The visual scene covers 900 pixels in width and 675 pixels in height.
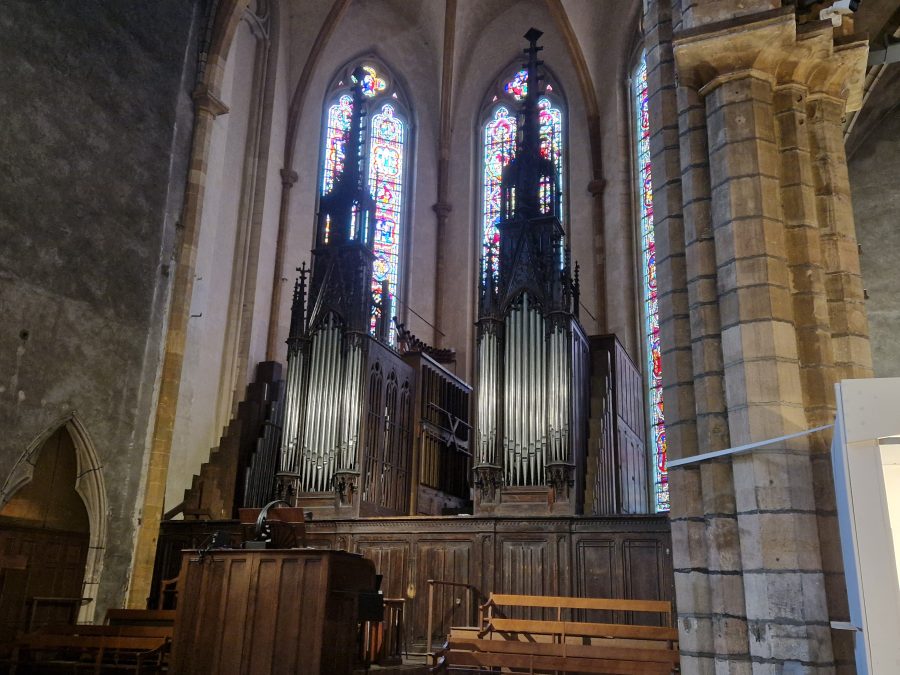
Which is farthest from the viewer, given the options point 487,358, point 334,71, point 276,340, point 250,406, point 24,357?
point 334,71

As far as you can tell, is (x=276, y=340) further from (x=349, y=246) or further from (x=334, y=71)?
(x=334, y=71)

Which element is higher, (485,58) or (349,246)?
(485,58)

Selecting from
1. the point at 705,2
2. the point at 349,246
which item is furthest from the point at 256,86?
the point at 705,2

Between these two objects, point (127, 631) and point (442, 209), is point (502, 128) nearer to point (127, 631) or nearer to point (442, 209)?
point (442, 209)

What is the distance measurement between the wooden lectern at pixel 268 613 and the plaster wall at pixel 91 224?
4.25 m

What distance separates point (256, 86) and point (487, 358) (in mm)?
8223

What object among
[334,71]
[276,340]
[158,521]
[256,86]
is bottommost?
[158,521]

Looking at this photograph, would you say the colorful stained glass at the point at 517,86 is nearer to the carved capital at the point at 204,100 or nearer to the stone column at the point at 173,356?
the stone column at the point at 173,356

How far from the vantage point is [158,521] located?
11297 millimetres

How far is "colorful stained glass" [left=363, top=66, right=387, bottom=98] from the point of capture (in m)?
18.3

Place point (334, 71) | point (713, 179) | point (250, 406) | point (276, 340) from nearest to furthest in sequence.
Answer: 1. point (713, 179)
2. point (250, 406)
3. point (276, 340)
4. point (334, 71)

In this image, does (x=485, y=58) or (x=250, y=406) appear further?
(x=485, y=58)

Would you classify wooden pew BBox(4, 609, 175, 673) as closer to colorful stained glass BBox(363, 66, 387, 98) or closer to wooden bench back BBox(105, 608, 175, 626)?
wooden bench back BBox(105, 608, 175, 626)

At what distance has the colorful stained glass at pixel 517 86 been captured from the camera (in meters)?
18.3
